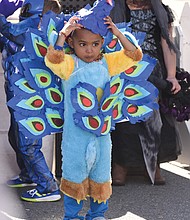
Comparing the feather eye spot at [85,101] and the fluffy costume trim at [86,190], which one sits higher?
the feather eye spot at [85,101]

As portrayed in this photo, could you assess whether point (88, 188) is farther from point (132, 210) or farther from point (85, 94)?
point (132, 210)

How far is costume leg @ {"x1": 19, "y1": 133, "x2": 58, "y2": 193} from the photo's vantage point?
5207 millimetres

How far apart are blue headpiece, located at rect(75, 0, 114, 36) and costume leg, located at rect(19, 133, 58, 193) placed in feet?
4.77

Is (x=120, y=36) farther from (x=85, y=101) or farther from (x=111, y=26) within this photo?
(x=85, y=101)

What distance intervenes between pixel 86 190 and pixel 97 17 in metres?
1.04

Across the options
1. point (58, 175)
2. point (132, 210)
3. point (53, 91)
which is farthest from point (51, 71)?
point (58, 175)

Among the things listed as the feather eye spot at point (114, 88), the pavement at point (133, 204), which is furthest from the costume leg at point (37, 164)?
the feather eye spot at point (114, 88)

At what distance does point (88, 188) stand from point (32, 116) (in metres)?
0.55

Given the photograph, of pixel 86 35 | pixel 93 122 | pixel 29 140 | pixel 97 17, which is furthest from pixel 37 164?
pixel 97 17

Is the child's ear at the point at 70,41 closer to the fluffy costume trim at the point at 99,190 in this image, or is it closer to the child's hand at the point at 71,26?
the child's hand at the point at 71,26

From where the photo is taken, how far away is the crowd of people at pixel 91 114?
13.3 feet

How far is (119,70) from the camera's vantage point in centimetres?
421

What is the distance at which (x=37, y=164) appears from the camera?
5238 mm

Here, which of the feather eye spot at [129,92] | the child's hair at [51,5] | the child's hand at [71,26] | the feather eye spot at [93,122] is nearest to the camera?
the child's hand at [71,26]
